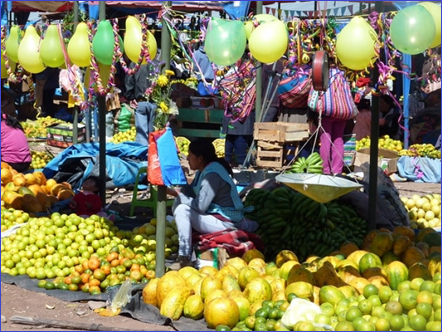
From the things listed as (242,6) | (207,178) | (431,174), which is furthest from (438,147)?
(207,178)

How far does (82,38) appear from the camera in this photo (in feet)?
21.0

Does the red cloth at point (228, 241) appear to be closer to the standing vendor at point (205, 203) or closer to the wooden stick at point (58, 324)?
the standing vendor at point (205, 203)

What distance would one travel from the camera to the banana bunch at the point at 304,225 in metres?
6.46

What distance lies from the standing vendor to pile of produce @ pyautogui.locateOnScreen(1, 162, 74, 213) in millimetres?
2009

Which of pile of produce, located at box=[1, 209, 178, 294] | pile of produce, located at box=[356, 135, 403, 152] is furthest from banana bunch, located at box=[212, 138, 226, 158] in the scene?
pile of produce, located at box=[1, 209, 178, 294]

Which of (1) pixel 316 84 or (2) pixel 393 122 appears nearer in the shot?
(1) pixel 316 84

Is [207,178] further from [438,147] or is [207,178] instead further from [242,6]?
[242,6]

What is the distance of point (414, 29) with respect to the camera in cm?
490

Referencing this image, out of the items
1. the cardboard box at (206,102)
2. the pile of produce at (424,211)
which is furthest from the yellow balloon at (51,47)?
the cardboard box at (206,102)

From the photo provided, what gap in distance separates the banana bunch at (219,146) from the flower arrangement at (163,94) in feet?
21.6

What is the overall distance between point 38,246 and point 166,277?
1.60 m

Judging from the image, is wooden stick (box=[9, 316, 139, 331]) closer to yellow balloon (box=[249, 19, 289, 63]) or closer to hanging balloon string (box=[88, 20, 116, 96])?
yellow balloon (box=[249, 19, 289, 63])

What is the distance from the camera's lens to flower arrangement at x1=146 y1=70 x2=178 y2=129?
5742 millimetres

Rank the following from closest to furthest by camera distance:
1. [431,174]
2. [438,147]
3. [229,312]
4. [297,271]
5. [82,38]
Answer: [229,312] → [297,271] → [82,38] → [431,174] → [438,147]
